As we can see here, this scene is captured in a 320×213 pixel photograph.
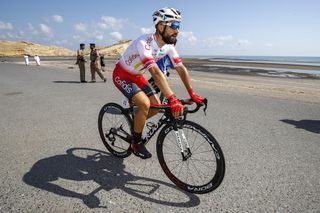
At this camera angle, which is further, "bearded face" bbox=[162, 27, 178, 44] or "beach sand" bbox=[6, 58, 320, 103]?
"beach sand" bbox=[6, 58, 320, 103]

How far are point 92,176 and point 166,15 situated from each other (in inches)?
96.4

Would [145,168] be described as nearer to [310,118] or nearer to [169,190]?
[169,190]

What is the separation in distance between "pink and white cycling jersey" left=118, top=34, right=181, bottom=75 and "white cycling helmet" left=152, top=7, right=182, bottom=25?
23 cm

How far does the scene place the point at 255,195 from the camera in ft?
10.8

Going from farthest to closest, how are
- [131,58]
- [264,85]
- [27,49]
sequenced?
1. [27,49]
2. [264,85]
3. [131,58]

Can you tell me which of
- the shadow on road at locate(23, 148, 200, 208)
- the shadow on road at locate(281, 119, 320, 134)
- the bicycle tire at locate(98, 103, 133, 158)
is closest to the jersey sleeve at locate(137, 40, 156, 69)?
the bicycle tire at locate(98, 103, 133, 158)

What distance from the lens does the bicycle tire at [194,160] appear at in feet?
10.2

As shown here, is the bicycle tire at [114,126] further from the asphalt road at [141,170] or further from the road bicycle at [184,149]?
the asphalt road at [141,170]

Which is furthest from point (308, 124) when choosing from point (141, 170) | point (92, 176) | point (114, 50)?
point (114, 50)

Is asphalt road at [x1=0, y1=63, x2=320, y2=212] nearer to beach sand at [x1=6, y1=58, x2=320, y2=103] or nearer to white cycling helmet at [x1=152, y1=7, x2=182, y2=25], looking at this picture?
white cycling helmet at [x1=152, y1=7, x2=182, y2=25]

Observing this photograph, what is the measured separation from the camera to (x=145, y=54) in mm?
3277

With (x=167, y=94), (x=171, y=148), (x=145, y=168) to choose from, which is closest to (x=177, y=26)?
(x=167, y=94)

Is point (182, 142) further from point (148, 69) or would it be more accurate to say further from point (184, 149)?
point (148, 69)

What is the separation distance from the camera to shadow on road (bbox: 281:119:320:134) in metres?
6.21
